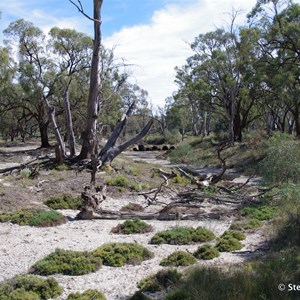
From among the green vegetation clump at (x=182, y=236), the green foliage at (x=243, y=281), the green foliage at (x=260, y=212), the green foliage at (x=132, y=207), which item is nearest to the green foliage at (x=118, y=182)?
the green foliage at (x=132, y=207)

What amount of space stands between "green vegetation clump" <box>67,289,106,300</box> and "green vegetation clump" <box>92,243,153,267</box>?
1.49 metres

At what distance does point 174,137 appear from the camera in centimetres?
5462

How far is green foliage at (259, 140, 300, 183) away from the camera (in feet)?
44.3

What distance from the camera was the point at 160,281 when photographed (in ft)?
21.8

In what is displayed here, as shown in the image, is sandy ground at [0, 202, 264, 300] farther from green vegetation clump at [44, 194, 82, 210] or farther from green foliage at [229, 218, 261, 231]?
green vegetation clump at [44, 194, 82, 210]

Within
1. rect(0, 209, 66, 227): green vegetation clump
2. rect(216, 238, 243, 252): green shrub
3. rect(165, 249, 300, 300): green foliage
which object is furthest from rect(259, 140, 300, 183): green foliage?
rect(165, 249, 300, 300): green foliage

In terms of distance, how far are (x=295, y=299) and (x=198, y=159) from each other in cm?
2597

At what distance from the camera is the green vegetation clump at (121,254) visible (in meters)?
7.88

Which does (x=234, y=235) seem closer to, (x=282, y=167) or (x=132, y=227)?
(x=132, y=227)

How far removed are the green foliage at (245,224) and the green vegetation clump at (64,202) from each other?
462 centimetres

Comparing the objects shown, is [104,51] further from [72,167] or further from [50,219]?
[50,219]

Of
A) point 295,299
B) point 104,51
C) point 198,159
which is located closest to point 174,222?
point 295,299

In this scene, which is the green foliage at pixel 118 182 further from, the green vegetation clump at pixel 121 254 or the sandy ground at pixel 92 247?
the green vegetation clump at pixel 121 254

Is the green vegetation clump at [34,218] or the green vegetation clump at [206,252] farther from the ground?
the green vegetation clump at [34,218]
